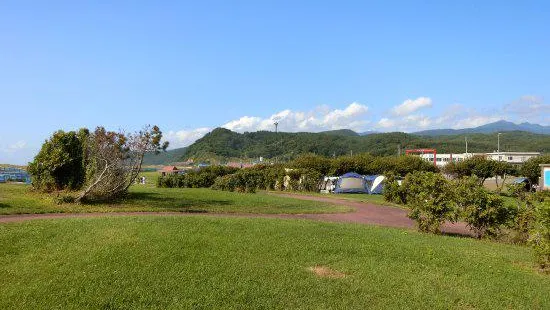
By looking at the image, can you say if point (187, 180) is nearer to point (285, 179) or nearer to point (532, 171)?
point (285, 179)

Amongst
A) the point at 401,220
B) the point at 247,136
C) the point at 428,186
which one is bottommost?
the point at 401,220

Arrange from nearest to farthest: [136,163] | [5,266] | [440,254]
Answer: [5,266]
[440,254]
[136,163]

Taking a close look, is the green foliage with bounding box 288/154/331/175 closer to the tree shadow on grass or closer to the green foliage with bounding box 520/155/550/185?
the green foliage with bounding box 520/155/550/185

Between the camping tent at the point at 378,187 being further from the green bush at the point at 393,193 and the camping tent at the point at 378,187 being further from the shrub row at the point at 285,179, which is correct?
the green bush at the point at 393,193

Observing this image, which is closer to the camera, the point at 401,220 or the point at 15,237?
the point at 15,237

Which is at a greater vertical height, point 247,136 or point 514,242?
point 247,136

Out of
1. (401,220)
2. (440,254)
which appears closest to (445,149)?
(401,220)

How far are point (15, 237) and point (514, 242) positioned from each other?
1069cm

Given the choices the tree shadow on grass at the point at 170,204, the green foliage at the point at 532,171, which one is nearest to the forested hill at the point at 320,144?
the green foliage at the point at 532,171

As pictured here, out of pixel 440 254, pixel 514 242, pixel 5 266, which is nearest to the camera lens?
pixel 5 266

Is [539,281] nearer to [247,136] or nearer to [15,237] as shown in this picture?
[15,237]

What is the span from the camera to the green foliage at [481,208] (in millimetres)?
11039

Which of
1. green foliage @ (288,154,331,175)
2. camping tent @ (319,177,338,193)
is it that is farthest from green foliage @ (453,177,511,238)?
green foliage @ (288,154,331,175)

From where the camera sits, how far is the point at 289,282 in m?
6.01
